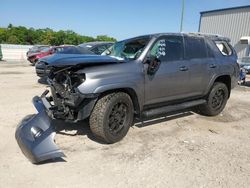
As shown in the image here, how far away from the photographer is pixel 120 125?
4957 millimetres

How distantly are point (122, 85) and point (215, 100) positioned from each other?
3.18m

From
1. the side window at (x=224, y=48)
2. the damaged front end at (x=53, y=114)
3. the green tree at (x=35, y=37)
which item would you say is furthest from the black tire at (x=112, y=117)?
the green tree at (x=35, y=37)

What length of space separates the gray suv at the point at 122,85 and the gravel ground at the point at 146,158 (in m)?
0.27

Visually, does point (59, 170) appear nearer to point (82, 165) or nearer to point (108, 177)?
point (82, 165)

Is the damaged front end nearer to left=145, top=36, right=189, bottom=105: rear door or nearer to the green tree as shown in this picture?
left=145, top=36, right=189, bottom=105: rear door

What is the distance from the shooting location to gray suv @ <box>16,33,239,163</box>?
173 inches

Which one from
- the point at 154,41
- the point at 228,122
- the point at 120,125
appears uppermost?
the point at 154,41

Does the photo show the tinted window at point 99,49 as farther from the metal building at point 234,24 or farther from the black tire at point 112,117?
the metal building at point 234,24

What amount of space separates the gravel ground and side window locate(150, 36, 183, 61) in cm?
146

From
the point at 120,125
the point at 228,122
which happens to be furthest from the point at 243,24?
the point at 120,125

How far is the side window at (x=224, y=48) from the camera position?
22.8 feet

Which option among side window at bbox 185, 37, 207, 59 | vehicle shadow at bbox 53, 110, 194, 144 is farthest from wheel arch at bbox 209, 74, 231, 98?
vehicle shadow at bbox 53, 110, 194, 144

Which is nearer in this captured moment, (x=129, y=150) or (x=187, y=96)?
(x=129, y=150)

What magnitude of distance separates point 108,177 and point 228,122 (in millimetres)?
3903
